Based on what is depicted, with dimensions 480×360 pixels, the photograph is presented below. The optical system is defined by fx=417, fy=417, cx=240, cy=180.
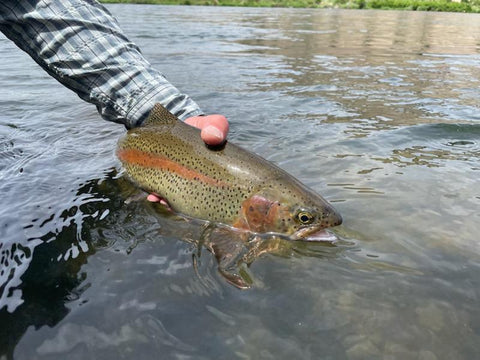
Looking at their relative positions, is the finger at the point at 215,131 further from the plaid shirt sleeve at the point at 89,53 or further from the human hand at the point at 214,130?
the plaid shirt sleeve at the point at 89,53

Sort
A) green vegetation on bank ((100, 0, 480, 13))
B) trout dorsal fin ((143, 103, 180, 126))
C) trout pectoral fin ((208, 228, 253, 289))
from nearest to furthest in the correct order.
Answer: trout pectoral fin ((208, 228, 253, 289)) → trout dorsal fin ((143, 103, 180, 126)) → green vegetation on bank ((100, 0, 480, 13))

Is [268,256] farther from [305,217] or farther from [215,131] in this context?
[215,131]

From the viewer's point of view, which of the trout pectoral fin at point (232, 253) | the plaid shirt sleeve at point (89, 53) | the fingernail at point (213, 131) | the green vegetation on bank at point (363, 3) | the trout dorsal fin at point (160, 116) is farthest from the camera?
the green vegetation on bank at point (363, 3)

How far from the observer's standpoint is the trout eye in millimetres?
2488

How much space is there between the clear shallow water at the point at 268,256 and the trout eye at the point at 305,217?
0.50 ft

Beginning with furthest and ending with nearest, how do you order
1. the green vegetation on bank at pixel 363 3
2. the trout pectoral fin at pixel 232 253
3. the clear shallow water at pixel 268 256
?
1. the green vegetation on bank at pixel 363 3
2. the trout pectoral fin at pixel 232 253
3. the clear shallow water at pixel 268 256

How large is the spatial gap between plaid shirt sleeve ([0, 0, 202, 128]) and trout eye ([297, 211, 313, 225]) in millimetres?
1279

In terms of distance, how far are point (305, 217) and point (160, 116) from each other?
1.26m

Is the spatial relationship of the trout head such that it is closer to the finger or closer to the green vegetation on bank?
the finger

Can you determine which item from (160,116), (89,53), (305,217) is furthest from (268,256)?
(89,53)

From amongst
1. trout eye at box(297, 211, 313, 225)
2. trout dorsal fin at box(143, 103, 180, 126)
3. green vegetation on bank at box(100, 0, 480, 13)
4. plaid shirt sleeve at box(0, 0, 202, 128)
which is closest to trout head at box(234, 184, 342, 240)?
trout eye at box(297, 211, 313, 225)

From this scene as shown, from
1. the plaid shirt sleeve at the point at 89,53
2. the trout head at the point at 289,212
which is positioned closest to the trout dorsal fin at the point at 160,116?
the plaid shirt sleeve at the point at 89,53

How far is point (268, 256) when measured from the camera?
2.41 metres

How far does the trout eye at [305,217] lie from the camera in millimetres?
2488
